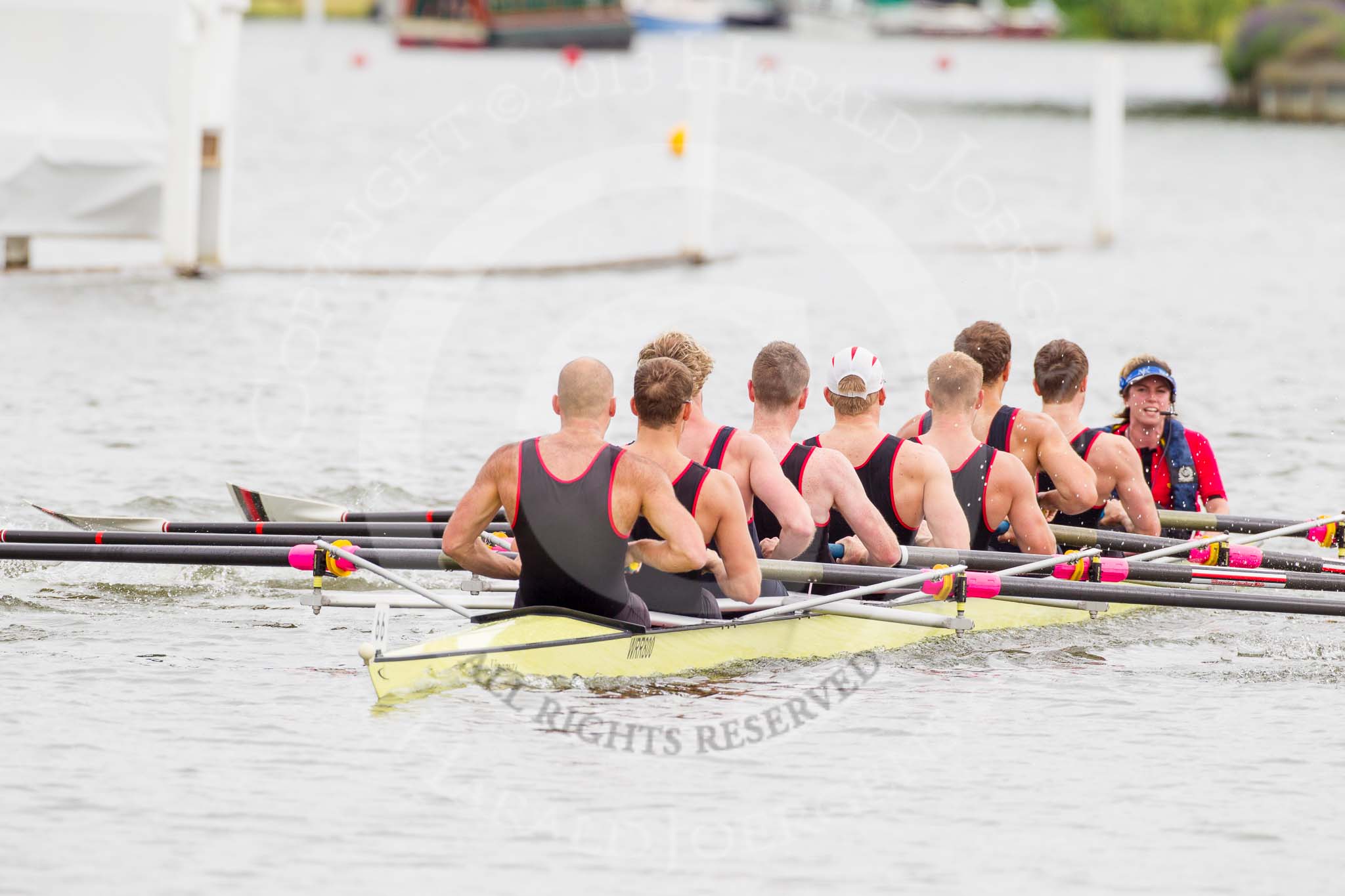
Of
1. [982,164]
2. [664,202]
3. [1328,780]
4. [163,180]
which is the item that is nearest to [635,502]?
[1328,780]

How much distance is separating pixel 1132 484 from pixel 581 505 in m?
4.11

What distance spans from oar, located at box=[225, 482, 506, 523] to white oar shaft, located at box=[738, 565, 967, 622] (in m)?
2.41

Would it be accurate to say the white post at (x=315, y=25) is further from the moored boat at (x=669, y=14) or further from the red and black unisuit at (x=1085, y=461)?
the red and black unisuit at (x=1085, y=461)

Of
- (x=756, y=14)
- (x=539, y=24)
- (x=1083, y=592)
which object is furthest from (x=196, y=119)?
(x=756, y=14)

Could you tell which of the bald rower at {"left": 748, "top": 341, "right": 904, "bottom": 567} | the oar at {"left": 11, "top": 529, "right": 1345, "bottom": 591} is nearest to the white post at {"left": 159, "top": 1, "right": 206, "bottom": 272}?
the oar at {"left": 11, "top": 529, "right": 1345, "bottom": 591}

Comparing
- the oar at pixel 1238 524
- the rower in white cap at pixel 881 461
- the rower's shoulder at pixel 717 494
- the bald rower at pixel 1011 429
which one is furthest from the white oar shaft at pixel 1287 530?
the rower's shoulder at pixel 717 494

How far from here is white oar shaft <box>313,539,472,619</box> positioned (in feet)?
27.2

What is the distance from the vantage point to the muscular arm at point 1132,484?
416 inches

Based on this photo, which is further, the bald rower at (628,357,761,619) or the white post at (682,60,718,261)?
the white post at (682,60,718,261)

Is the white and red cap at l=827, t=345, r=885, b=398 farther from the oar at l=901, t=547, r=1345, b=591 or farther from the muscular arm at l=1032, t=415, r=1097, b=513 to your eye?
the muscular arm at l=1032, t=415, r=1097, b=513

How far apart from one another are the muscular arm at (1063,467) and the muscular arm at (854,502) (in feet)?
4.71

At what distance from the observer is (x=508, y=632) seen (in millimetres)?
7902

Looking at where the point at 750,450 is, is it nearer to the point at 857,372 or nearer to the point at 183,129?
the point at 857,372

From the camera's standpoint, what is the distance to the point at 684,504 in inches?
327
